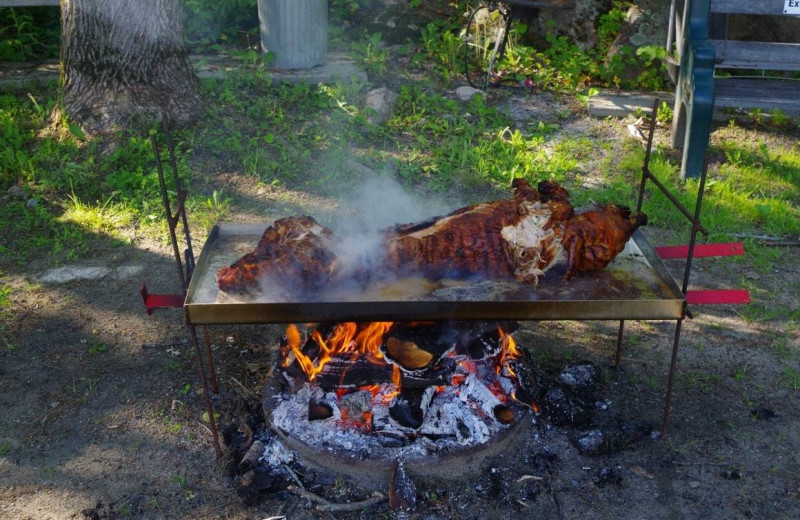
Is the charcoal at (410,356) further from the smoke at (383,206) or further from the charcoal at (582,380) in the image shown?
the smoke at (383,206)

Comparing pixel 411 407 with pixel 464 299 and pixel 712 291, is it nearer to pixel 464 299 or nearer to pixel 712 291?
pixel 464 299

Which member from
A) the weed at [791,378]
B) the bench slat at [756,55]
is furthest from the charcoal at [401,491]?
the bench slat at [756,55]

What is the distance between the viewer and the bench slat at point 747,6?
7.21m

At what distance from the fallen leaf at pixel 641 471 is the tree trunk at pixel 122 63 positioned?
5.35m

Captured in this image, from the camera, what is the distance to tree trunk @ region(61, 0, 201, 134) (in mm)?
6803

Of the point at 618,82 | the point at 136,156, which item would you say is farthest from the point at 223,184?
the point at 618,82

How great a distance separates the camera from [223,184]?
6.75 m

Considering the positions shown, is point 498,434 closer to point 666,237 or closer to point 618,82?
point 666,237

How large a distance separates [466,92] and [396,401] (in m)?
5.74

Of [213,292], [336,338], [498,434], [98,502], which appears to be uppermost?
[213,292]

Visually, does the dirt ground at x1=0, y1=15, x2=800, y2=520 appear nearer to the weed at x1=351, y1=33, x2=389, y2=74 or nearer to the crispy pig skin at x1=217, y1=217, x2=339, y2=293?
the crispy pig skin at x1=217, y1=217, x2=339, y2=293

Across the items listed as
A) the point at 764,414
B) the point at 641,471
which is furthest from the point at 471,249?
the point at 764,414

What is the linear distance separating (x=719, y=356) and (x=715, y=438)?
2.92 feet

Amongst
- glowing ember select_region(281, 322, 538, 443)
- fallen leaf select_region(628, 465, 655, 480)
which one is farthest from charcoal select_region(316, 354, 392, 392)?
fallen leaf select_region(628, 465, 655, 480)
